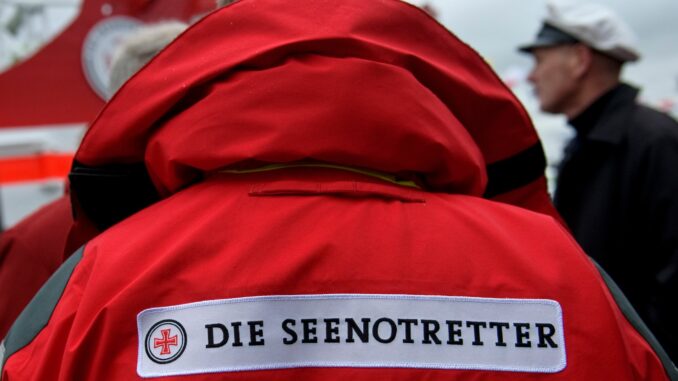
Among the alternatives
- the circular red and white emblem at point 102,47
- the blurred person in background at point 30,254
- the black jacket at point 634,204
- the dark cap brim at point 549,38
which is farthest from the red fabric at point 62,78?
the black jacket at point 634,204

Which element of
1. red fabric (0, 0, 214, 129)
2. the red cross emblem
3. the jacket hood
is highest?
the jacket hood

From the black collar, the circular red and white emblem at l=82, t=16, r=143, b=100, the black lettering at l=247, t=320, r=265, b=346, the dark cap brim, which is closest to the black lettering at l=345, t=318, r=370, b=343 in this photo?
the black lettering at l=247, t=320, r=265, b=346

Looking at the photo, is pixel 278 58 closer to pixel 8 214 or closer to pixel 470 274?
pixel 470 274

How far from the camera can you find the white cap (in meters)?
2.55

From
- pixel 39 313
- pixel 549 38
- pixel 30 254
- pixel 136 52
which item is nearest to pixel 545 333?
pixel 39 313

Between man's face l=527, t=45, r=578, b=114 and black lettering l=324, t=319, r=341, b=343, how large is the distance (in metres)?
2.10

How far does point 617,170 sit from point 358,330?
176 cm

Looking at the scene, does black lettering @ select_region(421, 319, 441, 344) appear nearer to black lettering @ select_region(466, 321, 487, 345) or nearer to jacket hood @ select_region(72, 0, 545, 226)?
black lettering @ select_region(466, 321, 487, 345)

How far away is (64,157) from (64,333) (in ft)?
20.5

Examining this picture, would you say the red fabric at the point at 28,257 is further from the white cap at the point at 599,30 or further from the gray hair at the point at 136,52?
the white cap at the point at 599,30

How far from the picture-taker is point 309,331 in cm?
76

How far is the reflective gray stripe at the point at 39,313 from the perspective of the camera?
2.70 feet

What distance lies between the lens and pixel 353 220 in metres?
0.79

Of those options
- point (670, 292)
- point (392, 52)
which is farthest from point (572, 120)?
point (392, 52)
